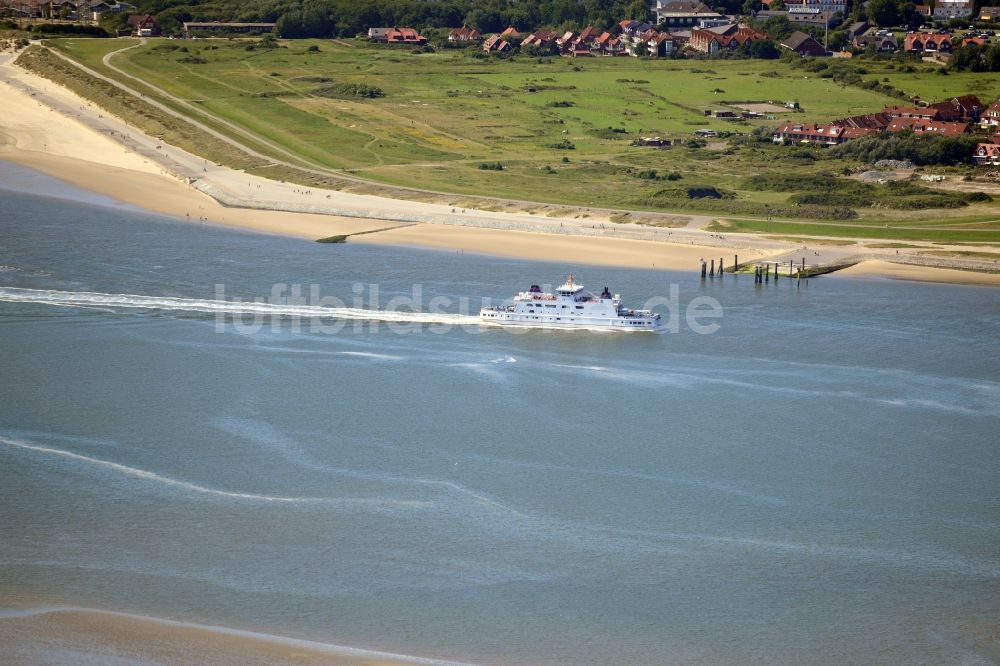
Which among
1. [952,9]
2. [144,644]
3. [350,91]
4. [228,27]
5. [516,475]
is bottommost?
[144,644]

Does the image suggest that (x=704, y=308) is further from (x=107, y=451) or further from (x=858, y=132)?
(x=858, y=132)

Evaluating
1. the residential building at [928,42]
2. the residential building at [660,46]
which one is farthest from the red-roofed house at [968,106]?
the residential building at [660,46]

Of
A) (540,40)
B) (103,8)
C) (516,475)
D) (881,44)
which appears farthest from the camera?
(103,8)

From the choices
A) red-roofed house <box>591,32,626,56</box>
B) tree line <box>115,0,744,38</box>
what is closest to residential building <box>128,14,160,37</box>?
tree line <box>115,0,744,38</box>

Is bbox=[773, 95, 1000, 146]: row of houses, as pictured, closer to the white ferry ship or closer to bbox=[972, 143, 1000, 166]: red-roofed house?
bbox=[972, 143, 1000, 166]: red-roofed house

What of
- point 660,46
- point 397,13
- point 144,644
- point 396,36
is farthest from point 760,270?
point 397,13

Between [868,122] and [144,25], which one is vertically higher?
[144,25]

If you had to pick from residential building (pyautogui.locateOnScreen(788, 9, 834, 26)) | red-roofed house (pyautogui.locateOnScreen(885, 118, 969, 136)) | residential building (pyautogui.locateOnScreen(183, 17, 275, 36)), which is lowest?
red-roofed house (pyautogui.locateOnScreen(885, 118, 969, 136))

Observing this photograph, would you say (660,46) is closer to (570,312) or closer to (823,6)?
(823,6)
